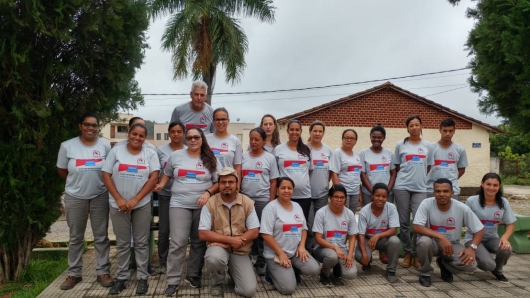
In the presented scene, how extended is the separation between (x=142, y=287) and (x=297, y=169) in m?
2.24

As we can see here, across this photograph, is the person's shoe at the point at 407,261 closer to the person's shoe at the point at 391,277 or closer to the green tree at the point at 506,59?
the person's shoe at the point at 391,277

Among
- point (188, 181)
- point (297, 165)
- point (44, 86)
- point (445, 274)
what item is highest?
point (44, 86)

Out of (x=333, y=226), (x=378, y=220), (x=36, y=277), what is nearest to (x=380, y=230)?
(x=378, y=220)

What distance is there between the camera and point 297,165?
5234mm

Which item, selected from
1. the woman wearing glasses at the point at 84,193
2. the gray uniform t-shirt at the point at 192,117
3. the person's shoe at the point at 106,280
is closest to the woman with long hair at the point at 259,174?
the gray uniform t-shirt at the point at 192,117

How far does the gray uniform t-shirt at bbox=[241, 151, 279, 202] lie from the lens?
5.09 metres

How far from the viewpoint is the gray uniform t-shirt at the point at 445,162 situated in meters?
5.73

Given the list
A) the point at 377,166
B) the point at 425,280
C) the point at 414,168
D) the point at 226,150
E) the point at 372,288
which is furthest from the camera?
the point at 377,166

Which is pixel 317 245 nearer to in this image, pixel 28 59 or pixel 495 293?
pixel 495 293

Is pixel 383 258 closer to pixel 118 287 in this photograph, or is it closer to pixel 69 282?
pixel 118 287

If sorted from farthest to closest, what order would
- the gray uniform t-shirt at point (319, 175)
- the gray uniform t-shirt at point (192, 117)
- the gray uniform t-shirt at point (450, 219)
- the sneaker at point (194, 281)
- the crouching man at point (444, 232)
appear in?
1. the gray uniform t-shirt at point (192, 117)
2. the gray uniform t-shirt at point (319, 175)
3. the gray uniform t-shirt at point (450, 219)
4. the crouching man at point (444, 232)
5. the sneaker at point (194, 281)

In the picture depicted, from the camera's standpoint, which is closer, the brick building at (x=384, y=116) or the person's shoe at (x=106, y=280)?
the person's shoe at (x=106, y=280)

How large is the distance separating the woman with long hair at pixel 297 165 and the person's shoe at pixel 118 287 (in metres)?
2.19

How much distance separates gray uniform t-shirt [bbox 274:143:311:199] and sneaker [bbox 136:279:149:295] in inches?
78.5
